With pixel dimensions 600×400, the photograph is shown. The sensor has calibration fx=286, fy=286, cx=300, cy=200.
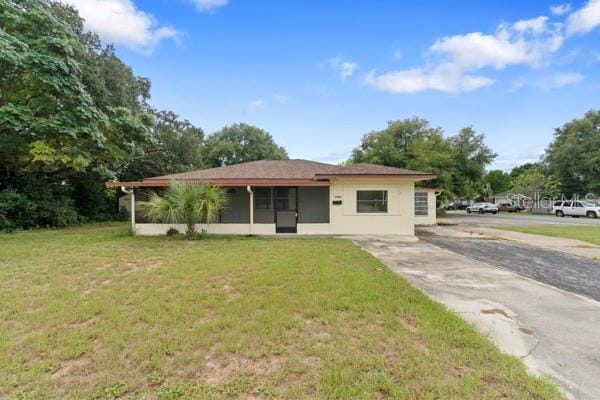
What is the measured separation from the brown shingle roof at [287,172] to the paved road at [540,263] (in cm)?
338

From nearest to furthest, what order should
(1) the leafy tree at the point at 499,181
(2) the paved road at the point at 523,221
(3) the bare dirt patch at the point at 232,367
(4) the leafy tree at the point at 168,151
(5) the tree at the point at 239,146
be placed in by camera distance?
1. (3) the bare dirt patch at the point at 232,367
2. (2) the paved road at the point at 523,221
3. (4) the leafy tree at the point at 168,151
4. (5) the tree at the point at 239,146
5. (1) the leafy tree at the point at 499,181

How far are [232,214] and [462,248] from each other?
8675 mm

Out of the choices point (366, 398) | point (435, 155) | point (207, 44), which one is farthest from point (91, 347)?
point (435, 155)

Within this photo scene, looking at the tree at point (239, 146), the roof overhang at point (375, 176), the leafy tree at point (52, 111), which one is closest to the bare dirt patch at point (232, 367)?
the roof overhang at point (375, 176)

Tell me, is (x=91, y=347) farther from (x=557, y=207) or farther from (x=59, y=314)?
(x=557, y=207)

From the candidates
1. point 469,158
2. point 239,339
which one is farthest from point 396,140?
point 239,339

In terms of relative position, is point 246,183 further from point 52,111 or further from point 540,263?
point 540,263

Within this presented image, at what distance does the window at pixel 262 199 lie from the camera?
1227 cm

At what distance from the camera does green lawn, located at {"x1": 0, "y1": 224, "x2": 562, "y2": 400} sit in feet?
7.64

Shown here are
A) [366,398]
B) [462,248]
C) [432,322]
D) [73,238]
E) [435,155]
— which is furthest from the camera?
[435,155]

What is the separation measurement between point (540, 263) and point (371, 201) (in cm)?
571

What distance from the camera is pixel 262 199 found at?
1232 cm

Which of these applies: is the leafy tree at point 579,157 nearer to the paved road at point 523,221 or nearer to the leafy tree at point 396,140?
the paved road at point 523,221

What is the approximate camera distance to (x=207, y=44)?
12391 mm
